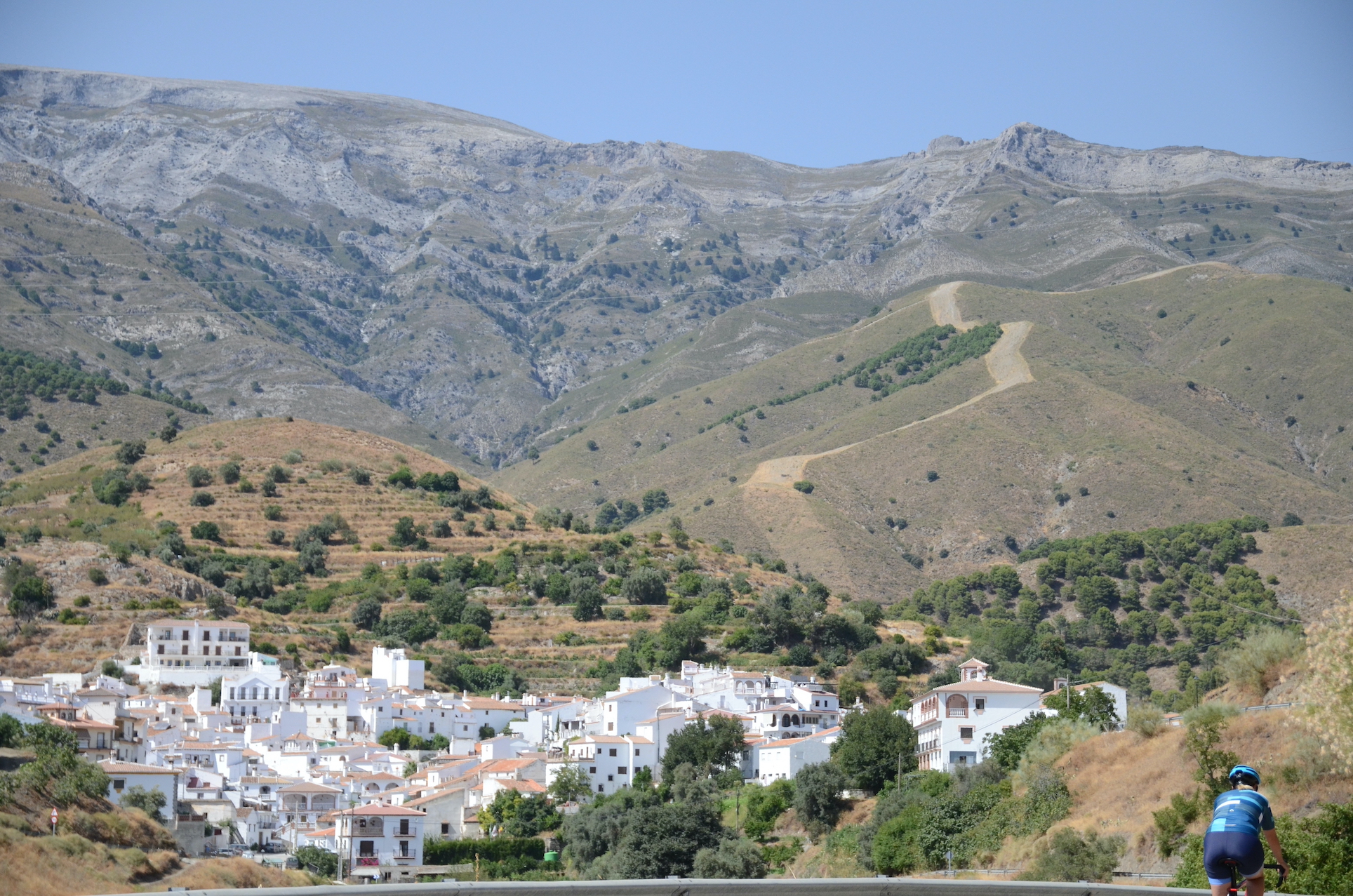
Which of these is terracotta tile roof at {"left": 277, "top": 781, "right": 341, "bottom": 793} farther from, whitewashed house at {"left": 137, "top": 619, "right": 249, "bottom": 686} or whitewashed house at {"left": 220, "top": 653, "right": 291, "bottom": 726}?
whitewashed house at {"left": 137, "top": 619, "right": 249, "bottom": 686}

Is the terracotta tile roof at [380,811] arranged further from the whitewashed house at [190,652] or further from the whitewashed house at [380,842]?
the whitewashed house at [190,652]

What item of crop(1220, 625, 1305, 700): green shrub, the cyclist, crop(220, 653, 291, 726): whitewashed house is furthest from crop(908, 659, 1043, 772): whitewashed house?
the cyclist

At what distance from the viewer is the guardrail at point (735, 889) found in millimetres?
13640

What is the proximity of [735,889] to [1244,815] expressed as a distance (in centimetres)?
438

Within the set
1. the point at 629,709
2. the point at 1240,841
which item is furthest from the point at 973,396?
the point at 1240,841

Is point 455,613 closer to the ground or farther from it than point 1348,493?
closer to the ground

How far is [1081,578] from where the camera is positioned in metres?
108

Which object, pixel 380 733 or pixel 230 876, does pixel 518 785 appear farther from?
pixel 230 876

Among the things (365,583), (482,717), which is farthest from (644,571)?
(482,717)

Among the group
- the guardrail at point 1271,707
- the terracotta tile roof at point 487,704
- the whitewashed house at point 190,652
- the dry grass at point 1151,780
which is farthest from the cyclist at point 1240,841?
the whitewashed house at point 190,652

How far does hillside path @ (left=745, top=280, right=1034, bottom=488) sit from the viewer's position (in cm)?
13125

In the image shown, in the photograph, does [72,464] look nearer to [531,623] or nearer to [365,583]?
[365,583]

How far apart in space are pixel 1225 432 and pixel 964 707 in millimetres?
89999

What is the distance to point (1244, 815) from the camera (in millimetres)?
12938
